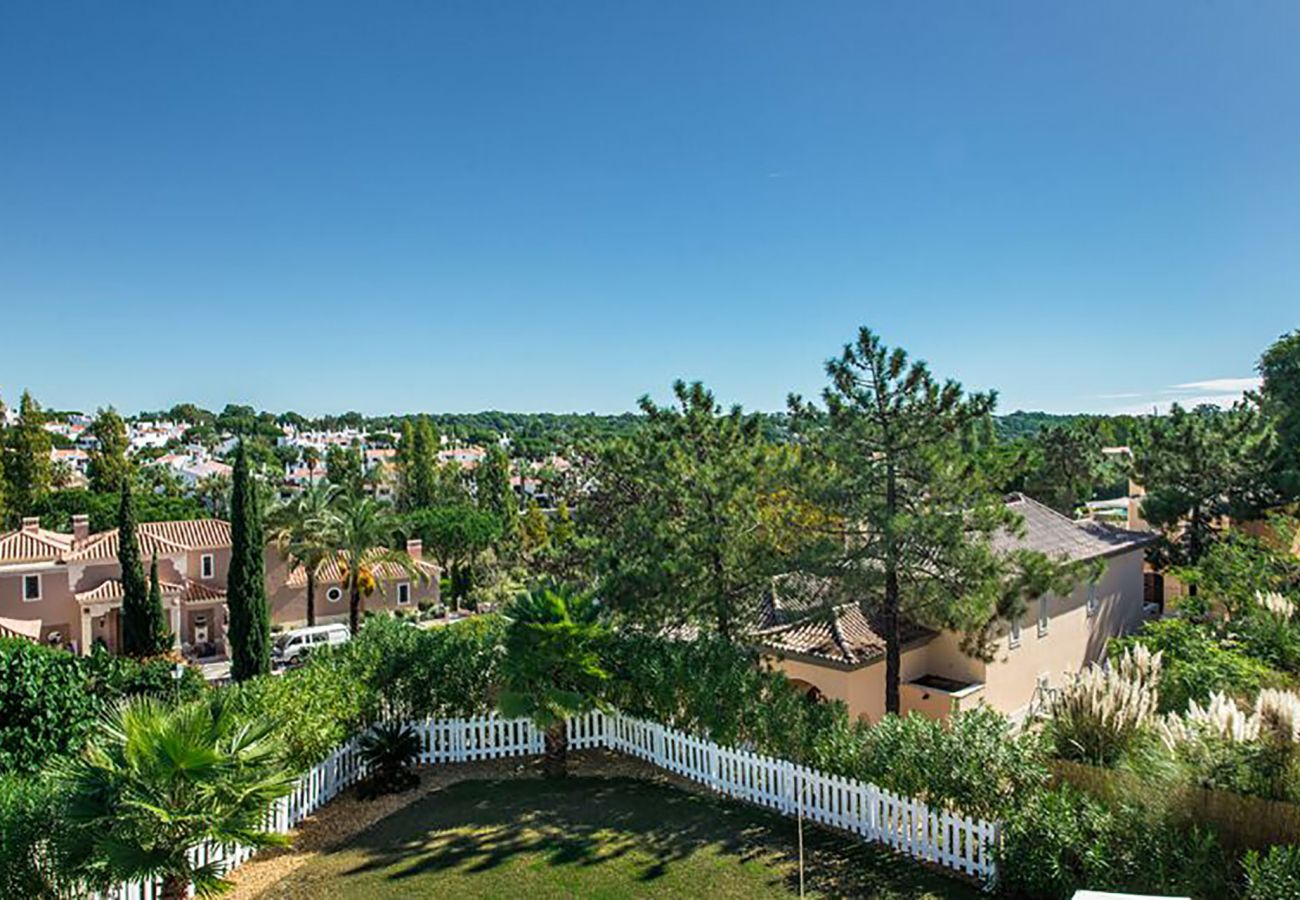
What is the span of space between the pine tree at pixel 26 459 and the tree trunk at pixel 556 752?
153 ft

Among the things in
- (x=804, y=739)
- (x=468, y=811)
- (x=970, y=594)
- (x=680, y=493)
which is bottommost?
(x=468, y=811)

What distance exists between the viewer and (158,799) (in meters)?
5.89

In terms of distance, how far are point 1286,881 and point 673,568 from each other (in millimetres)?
7778

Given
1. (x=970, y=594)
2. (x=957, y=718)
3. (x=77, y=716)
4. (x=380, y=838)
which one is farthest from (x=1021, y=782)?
(x=77, y=716)

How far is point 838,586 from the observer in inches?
455

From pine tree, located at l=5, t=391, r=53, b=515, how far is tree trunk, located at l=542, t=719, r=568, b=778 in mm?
46540

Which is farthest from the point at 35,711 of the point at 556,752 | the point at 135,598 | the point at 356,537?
the point at 356,537

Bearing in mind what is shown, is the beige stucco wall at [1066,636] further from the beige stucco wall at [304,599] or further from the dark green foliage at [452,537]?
the dark green foliage at [452,537]

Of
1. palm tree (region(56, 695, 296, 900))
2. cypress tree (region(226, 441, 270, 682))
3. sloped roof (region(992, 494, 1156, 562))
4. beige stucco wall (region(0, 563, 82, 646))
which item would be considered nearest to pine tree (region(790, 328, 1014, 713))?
sloped roof (region(992, 494, 1156, 562))

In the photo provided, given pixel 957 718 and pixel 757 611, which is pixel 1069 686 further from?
pixel 757 611

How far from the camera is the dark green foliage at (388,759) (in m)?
10.7

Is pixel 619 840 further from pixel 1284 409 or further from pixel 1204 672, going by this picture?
pixel 1284 409

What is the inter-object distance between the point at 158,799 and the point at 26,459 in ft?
162

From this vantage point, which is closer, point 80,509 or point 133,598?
point 133,598
